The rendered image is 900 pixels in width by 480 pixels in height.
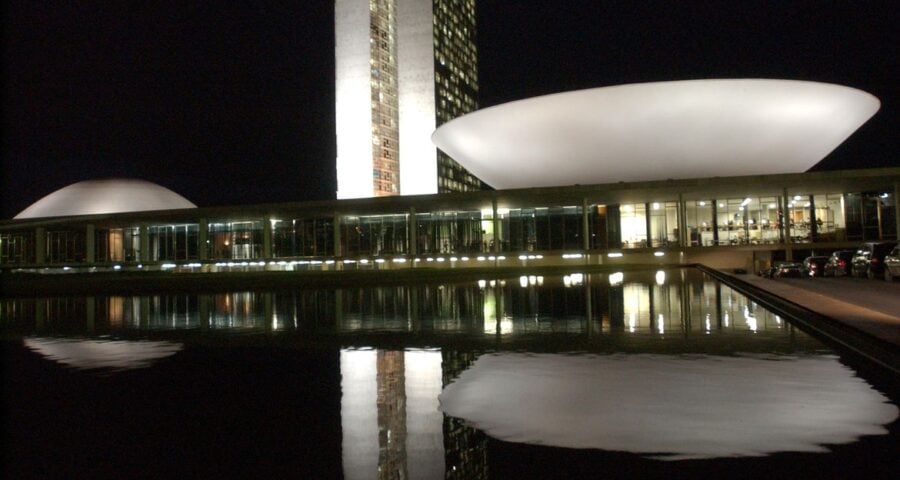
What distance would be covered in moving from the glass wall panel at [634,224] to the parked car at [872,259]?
14.9m

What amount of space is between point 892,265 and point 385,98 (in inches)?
2903

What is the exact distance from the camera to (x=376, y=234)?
4056 cm

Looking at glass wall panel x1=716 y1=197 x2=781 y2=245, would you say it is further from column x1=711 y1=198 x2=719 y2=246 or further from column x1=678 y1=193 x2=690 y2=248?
column x1=678 y1=193 x2=690 y2=248

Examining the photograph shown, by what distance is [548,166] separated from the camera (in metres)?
39.0

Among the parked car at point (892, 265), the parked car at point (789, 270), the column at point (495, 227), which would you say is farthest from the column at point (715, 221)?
the parked car at point (892, 265)

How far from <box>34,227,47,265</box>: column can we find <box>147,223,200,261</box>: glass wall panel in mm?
6859

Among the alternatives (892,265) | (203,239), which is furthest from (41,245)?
(892,265)

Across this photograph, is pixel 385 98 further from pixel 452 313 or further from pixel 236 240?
pixel 452 313

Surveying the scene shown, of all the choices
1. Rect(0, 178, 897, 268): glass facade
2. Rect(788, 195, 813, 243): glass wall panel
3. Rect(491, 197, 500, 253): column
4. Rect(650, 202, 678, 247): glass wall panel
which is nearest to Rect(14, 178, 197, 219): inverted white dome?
Rect(0, 178, 897, 268): glass facade

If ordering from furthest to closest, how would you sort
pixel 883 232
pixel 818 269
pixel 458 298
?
1. pixel 883 232
2. pixel 818 269
3. pixel 458 298

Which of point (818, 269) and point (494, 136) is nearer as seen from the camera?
point (818, 269)

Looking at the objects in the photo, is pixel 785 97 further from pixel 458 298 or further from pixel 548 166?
pixel 458 298

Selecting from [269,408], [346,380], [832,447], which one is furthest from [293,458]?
[832,447]

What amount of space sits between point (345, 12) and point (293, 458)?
285 feet
